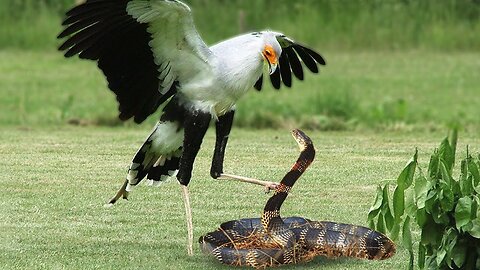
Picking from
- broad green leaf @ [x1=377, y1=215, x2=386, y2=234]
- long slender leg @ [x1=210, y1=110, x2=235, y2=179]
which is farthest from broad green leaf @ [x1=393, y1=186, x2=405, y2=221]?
long slender leg @ [x1=210, y1=110, x2=235, y2=179]

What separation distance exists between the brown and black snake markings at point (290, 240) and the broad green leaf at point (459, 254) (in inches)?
29.8

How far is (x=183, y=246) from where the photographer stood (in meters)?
6.29

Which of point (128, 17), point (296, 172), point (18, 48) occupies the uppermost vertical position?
point (128, 17)

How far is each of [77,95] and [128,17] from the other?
22.2 ft

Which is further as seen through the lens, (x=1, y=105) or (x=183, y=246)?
(x=1, y=105)

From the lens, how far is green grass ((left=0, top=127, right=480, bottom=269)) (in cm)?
607

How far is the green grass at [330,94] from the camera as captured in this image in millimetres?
10750

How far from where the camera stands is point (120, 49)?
6.29 meters

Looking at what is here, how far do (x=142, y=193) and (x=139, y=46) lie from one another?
1.58m

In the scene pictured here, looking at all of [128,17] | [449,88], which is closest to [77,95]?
[449,88]

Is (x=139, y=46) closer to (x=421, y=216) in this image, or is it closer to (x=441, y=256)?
(x=421, y=216)

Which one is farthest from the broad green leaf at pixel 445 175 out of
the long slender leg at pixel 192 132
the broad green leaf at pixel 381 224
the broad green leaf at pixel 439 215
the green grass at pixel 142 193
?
the long slender leg at pixel 192 132

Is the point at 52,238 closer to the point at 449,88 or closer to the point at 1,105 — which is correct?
the point at 1,105

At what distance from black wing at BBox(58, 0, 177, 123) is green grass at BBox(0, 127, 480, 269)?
30.3 inches
